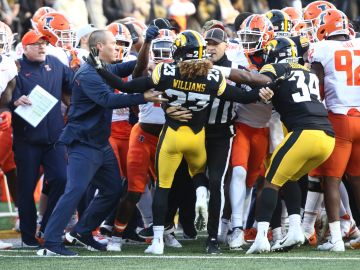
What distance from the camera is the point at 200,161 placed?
10.2 meters

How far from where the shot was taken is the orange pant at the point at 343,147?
10.3m

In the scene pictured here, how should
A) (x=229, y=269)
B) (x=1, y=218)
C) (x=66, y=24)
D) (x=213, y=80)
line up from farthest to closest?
(x=1, y=218) < (x=66, y=24) < (x=213, y=80) < (x=229, y=269)

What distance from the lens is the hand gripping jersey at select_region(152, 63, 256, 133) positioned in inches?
385

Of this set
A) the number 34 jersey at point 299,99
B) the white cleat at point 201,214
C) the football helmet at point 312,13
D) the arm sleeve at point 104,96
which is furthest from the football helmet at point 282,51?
the football helmet at point 312,13

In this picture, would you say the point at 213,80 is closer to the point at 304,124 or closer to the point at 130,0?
the point at 304,124

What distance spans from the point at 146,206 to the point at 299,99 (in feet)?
7.16

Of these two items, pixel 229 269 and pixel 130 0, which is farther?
pixel 130 0

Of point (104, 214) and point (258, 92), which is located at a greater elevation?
point (258, 92)

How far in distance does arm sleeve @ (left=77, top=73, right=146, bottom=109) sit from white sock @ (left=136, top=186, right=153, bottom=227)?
165cm

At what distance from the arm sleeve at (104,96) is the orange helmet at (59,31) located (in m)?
2.21

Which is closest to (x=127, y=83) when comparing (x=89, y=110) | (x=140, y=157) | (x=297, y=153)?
(x=89, y=110)

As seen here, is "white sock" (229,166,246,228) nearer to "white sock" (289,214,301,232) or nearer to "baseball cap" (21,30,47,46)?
"white sock" (289,214,301,232)

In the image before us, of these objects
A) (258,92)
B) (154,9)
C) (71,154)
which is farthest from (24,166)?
(154,9)

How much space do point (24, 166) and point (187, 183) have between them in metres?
1.58
